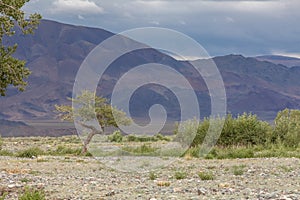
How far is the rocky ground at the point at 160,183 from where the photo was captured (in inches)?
635

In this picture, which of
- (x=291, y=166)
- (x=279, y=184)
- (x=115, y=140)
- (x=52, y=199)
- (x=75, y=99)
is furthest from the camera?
(x=115, y=140)

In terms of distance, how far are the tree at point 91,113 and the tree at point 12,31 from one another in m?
16.1

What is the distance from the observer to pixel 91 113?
136 feet

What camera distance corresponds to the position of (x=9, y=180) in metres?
20.3

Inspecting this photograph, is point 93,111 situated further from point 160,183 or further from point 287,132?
point 160,183

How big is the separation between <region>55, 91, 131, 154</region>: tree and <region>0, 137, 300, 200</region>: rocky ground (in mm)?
13546

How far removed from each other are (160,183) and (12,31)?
9816 mm

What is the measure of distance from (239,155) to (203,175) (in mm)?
13849

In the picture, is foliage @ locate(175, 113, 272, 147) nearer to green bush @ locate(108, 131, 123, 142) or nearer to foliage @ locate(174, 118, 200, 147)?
foliage @ locate(174, 118, 200, 147)

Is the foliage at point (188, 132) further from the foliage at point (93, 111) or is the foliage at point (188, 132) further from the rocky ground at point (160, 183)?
the rocky ground at point (160, 183)

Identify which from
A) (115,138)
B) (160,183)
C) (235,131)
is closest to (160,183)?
(160,183)

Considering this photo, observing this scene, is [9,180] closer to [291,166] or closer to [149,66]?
[291,166]

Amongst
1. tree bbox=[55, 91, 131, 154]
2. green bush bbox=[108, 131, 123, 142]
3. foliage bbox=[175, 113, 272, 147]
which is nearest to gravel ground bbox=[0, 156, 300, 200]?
tree bbox=[55, 91, 131, 154]

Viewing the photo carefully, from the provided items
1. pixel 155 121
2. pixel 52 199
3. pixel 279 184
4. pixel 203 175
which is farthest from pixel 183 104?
pixel 52 199
